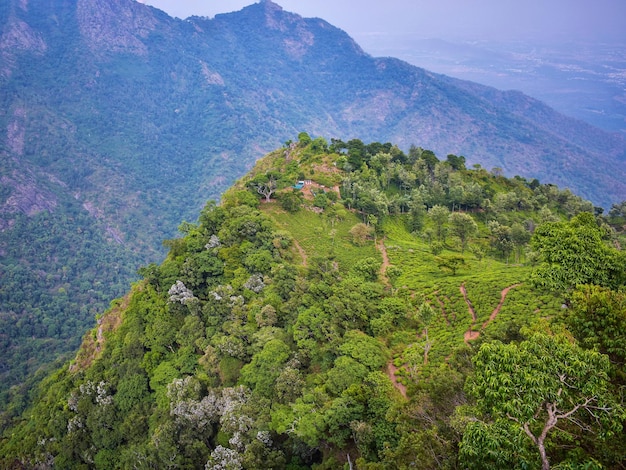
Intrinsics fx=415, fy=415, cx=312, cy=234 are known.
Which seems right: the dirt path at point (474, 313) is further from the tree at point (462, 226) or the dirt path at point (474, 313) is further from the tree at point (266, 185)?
the tree at point (266, 185)

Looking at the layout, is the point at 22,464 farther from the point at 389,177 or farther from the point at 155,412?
the point at 389,177

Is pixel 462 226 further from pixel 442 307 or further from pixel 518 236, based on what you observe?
pixel 442 307

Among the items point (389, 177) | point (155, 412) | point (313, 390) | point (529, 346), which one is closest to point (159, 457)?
point (155, 412)

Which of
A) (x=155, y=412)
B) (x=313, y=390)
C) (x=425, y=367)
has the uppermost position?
(x=425, y=367)

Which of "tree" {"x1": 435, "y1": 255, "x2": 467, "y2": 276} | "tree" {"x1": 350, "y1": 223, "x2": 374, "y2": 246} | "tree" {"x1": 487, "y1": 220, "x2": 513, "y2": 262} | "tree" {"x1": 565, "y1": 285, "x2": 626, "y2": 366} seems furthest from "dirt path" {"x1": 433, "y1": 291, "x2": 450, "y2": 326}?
"tree" {"x1": 487, "y1": 220, "x2": 513, "y2": 262}

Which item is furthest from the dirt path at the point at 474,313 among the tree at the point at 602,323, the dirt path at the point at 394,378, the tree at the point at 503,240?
the tree at the point at 503,240

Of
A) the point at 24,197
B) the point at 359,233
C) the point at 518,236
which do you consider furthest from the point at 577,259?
the point at 24,197

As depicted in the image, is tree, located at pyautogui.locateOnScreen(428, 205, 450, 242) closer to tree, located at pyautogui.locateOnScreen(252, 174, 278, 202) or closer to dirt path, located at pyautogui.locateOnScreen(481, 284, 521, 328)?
dirt path, located at pyautogui.locateOnScreen(481, 284, 521, 328)
